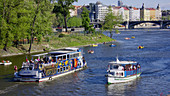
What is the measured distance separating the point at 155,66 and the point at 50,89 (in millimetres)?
27693

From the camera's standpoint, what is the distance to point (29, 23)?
8531 cm

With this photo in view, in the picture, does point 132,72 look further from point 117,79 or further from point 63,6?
point 63,6

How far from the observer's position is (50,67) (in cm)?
4881

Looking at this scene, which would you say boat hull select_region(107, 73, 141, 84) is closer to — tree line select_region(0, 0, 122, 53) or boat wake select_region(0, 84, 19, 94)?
boat wake select_region(0, 84, 19, 94)

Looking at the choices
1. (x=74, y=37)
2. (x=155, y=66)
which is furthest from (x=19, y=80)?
(x=74, y=37)

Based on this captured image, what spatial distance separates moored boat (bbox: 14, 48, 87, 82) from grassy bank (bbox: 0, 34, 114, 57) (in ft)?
92.2

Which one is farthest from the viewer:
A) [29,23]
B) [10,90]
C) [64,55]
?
[29,23]

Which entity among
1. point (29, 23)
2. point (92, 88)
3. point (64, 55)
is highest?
point (29, 23)

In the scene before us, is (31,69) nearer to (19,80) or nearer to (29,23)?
(19,80)

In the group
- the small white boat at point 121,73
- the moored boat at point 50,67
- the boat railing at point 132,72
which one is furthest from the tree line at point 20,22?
the boat railing at point 132,72

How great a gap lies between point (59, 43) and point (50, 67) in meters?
55.8

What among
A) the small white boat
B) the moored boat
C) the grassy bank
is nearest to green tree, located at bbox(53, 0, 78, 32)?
the grassy bank

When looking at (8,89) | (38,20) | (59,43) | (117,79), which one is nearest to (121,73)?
(117,79)

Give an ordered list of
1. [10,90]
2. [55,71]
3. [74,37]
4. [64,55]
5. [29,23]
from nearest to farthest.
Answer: [10,90]
[55,71]
[64,55]
[29,23]
[74,37]
